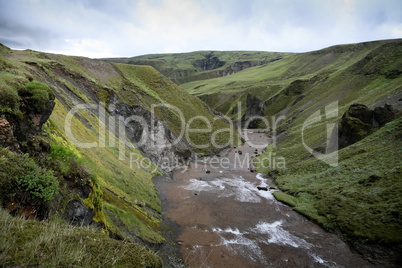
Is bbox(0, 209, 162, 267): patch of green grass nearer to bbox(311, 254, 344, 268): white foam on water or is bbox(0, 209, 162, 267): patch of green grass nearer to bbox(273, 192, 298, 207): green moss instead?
bbox(311, 254, 344, 268): white foam on water

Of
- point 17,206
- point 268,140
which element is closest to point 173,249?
point 17,206

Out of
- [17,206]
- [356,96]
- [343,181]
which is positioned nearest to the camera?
[17,206]

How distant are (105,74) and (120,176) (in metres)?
43.2

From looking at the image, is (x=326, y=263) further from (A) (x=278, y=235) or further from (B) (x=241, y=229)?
(B) (x=241, y=229)

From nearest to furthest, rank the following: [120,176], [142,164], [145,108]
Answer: [120,176]
[142,164]
[145,108]

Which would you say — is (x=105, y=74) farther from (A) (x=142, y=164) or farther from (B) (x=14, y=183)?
(B) (x=14, y=183)

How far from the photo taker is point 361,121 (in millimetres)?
43719

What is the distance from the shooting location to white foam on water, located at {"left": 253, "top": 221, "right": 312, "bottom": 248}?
21.8 meters

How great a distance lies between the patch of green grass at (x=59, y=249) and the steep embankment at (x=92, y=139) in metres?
0.23

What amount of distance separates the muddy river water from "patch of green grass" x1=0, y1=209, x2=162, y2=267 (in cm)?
1474

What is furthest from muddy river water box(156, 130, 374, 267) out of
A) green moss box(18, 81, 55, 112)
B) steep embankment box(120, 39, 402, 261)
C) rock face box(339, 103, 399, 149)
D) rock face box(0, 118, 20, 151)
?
rock face box(339, 103, 399, 149)

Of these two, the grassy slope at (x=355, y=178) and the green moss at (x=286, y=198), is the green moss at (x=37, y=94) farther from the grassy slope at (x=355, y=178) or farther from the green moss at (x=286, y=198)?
the green moss at (x=286, y=198)

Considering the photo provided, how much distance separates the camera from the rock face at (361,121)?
40.0 m

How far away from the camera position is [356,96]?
70.5 metres
